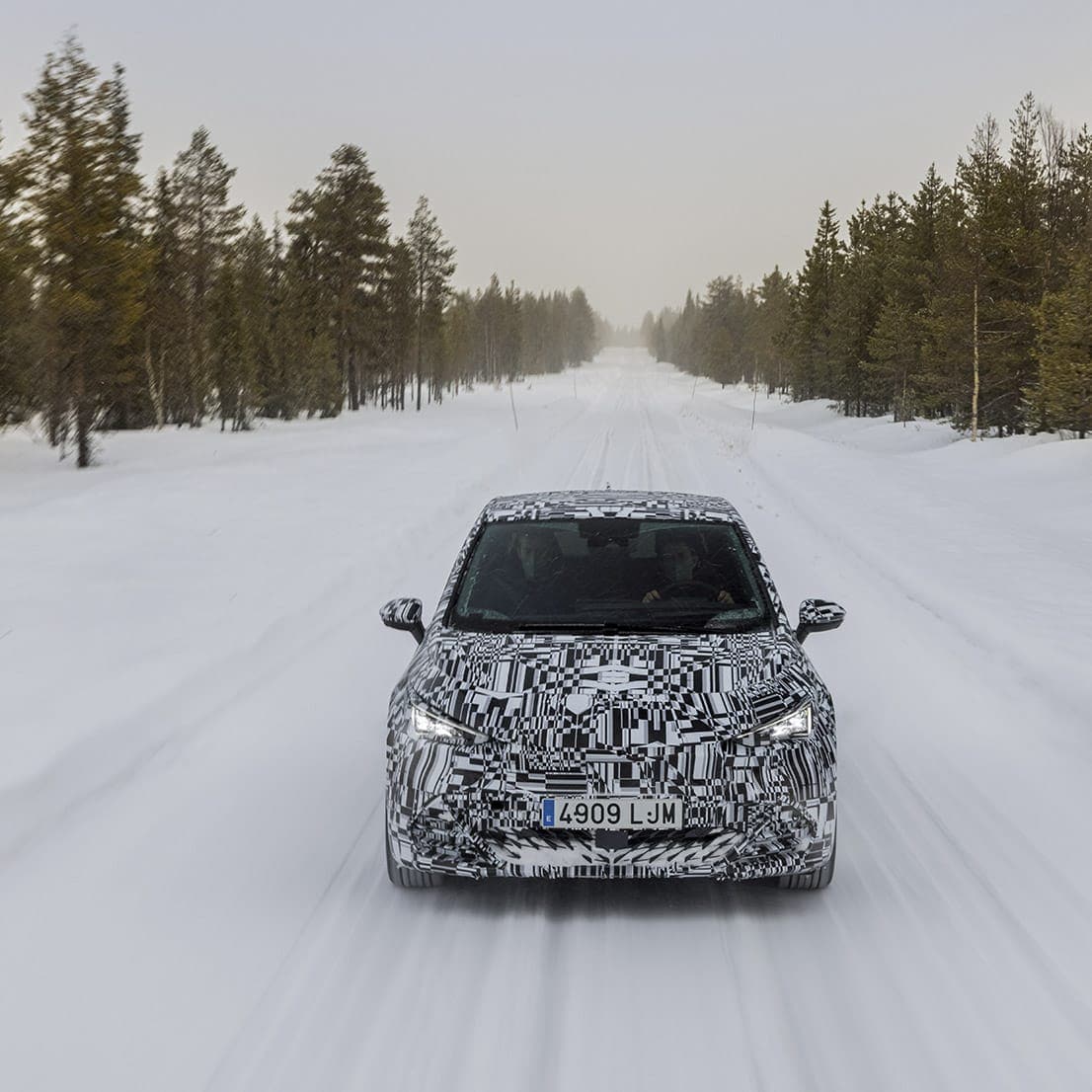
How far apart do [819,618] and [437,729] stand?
2165 millimetres

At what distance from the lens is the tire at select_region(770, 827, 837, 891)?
4.41 meters

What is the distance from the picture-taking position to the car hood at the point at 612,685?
4.14m

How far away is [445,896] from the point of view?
4609 mm

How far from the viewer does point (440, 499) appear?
2002 centimetres

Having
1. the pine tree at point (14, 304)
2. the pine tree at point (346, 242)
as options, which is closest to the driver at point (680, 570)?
the pine tree at point (14, 304)

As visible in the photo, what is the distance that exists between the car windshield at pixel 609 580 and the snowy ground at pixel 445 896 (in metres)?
1.12

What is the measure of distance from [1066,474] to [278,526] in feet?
58.0

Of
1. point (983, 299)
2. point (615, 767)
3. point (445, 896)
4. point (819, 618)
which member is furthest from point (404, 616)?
point (983, 299)

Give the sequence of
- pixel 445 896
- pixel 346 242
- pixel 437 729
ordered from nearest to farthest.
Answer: pixel 437 729 → pixel 445 896 → pixel 346 242

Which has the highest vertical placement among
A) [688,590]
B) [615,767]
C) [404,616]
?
[688,590]

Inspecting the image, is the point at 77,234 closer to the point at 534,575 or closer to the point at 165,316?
the point at 165,316

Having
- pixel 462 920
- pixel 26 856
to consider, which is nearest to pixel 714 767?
pixel 462 920

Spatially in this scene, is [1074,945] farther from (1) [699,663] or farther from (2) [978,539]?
(2) [978,539]

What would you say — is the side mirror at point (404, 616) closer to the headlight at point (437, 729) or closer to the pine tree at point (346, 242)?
the headlight at point (437, 729)
